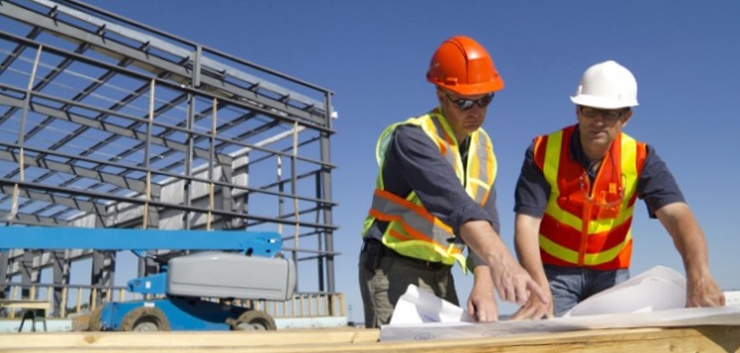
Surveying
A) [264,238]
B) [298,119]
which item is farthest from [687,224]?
[298,119]

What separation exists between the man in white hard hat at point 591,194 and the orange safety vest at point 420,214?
338mm

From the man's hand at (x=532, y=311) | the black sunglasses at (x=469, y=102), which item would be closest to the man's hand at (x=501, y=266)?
the man's hand at (x=532, y=311)

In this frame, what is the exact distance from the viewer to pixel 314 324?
1333 centimetres

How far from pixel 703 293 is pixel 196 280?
6.52 metres

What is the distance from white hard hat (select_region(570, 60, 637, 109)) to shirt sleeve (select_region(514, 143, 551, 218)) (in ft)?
1.15

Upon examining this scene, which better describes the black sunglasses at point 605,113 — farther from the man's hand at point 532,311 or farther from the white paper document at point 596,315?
the man's hand at point 532,311

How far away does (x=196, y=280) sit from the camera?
310 inches

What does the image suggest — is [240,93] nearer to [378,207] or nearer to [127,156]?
[127,156]

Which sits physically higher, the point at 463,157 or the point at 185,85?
the point at 185,85

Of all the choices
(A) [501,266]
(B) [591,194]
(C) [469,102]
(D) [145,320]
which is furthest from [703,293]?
(D) [145,320]

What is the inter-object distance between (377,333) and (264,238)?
639 centimetres

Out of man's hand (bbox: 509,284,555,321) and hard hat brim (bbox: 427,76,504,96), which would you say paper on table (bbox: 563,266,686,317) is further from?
hard hat brim (bbox: 427,76,504,96)

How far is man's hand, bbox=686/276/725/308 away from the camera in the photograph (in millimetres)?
2248

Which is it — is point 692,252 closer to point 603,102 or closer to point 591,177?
point 591,177
